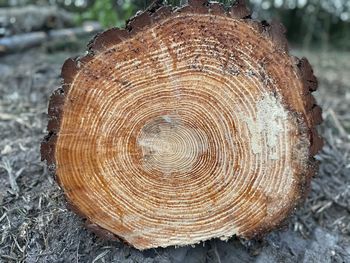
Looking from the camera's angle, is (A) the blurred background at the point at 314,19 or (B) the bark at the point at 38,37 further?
(A) the blurred background at the point at 314,19

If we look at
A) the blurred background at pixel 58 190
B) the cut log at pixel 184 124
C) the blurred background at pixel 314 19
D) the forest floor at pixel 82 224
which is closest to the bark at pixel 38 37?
the blurred background at pixel 58 190

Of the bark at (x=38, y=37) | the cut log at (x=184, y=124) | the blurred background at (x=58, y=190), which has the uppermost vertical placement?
the cut log at (x=184, y=124)

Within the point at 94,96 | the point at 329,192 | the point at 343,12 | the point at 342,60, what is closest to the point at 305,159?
the point at 94,96

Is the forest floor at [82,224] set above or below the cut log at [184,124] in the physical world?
below

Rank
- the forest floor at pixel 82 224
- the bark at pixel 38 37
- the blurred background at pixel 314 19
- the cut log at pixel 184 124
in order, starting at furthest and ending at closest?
the blurred background at pixel 314 19 → the bark at pixel 38 37 → the forest floor at pixel 82 224 → the cut log at pixel 184 124

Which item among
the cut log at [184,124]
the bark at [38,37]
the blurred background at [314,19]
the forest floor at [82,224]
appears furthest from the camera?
the blurred background at [314,19]

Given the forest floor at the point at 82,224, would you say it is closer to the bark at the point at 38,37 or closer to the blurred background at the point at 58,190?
the blurred background at the point at 58,190

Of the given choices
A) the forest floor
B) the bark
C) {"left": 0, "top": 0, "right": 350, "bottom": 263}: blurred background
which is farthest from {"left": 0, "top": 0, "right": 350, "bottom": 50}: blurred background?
the forest floor
